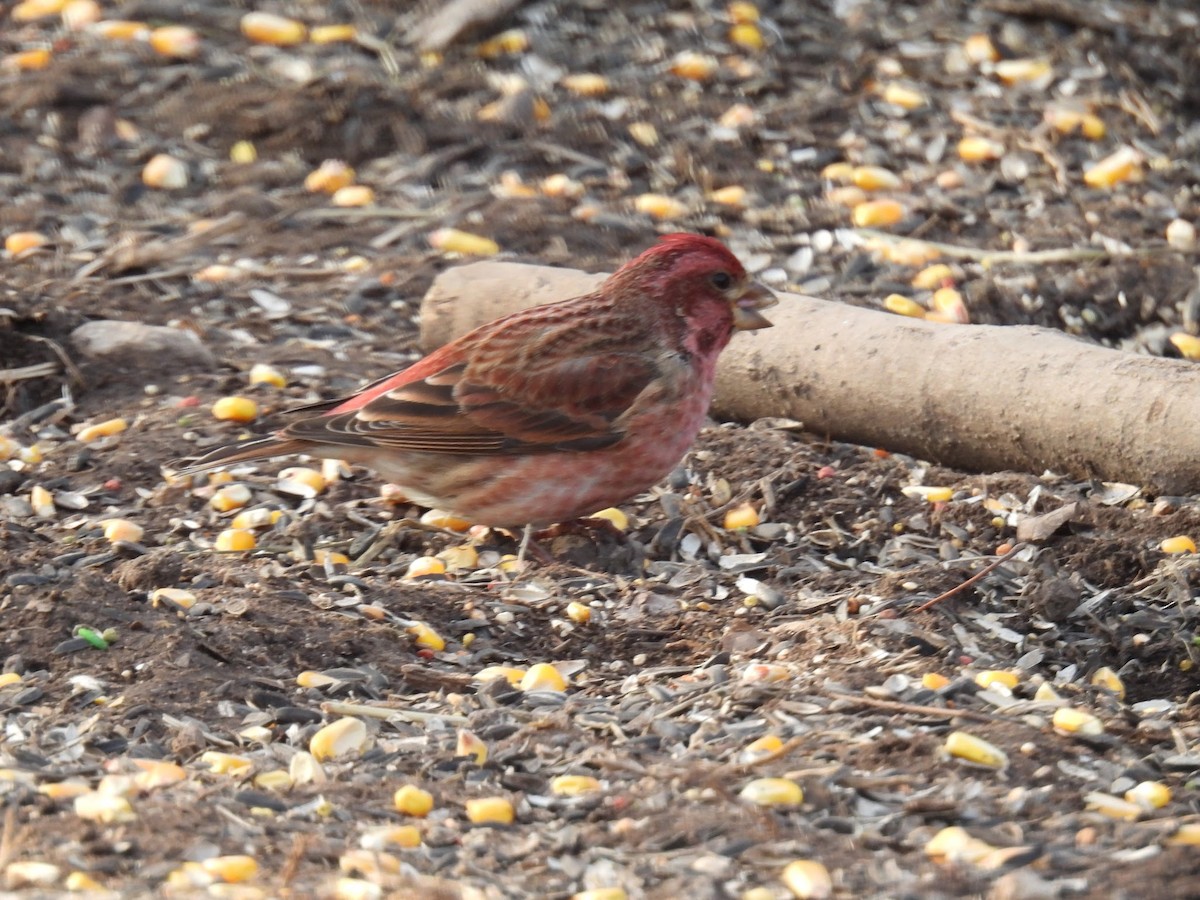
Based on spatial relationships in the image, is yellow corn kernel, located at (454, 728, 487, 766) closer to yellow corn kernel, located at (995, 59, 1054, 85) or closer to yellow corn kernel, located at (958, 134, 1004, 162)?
yellow corn kernel, located at (958, 134, 1004, 162)

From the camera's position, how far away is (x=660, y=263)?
5.86 m

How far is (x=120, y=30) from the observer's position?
9.00 meters

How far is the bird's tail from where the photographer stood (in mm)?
5574

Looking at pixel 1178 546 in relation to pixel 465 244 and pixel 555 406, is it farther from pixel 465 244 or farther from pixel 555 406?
pixel 465 244

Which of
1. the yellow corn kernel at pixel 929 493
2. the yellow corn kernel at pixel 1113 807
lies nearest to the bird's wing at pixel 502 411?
the yellow corn kernel at pixel 929 493

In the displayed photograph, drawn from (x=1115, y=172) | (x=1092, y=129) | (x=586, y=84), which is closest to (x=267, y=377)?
(x=586, y=84)

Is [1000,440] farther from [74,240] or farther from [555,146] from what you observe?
[74,240]

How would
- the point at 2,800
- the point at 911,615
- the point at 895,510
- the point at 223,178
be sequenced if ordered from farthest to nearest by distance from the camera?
the point at 223,178
the point at 895,510
the point at 911,615
the point at 2,800

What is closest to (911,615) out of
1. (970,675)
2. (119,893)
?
(970,675)

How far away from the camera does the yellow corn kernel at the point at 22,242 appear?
7.54 m

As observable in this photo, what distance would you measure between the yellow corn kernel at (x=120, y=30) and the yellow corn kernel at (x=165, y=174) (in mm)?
1074

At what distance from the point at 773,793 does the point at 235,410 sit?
2981 mm

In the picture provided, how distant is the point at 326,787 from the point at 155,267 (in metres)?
3.99

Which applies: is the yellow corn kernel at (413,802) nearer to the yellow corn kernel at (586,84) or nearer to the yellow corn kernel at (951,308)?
the yellow corn kernel at (951,308)
